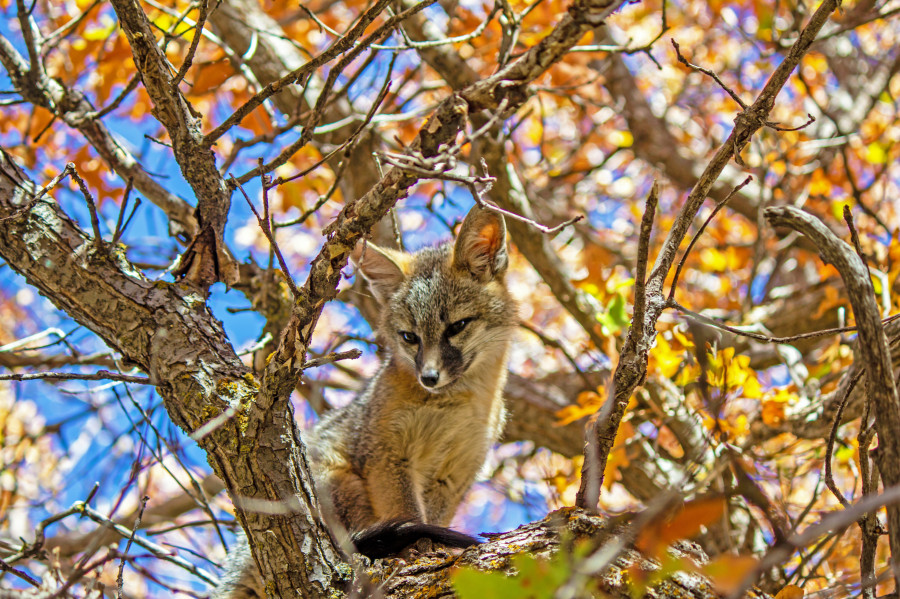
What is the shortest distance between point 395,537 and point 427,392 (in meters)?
1.37

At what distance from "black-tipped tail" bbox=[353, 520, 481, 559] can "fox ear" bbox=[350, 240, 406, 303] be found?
1.85 metres

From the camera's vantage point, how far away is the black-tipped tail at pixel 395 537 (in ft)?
9.89

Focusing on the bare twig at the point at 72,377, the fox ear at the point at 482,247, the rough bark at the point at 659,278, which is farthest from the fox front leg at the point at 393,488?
the bare twig at the point at 72,377

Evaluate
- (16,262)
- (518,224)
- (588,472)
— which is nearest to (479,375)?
(518,224)

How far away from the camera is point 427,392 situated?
4.34 m

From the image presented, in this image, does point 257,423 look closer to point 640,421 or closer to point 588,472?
point 588,472

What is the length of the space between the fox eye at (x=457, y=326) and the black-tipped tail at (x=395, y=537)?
155 centimetres

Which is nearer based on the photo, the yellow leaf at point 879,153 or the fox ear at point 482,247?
the fox ear at point 482,247

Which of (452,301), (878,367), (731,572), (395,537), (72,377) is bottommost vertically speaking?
(731,572)

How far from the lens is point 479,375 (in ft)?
14.9

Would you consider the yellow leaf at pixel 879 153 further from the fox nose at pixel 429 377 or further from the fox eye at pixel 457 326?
the fox nose at pixel 429 377

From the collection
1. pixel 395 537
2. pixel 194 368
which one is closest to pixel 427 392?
pixel 395 537

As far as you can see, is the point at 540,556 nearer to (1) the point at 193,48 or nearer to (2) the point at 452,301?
(2) the point at 452,301

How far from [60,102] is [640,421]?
4627 millimetres
